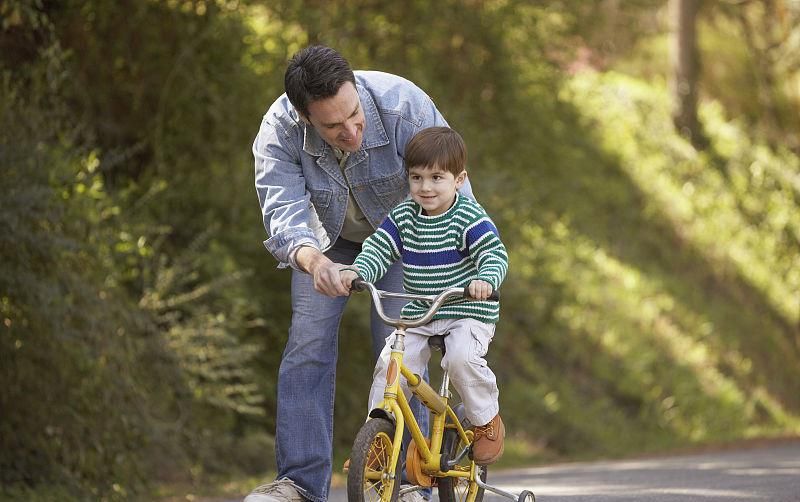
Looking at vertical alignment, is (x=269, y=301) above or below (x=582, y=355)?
above

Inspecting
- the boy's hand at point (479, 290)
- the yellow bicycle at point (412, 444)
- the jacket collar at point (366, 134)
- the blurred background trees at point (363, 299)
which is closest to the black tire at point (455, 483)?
the yellow bicycle at point (412, 444)

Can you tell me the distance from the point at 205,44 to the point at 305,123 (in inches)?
211

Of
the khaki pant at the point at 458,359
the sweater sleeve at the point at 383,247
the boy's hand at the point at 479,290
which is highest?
the sweater sleeve at the point at 383,247

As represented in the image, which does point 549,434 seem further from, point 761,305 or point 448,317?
point 448,317

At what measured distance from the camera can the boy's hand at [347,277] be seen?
4.63m

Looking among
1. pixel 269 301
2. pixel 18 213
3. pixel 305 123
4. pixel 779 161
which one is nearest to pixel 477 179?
pixel 269 301

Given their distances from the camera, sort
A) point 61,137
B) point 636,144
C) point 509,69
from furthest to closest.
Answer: point 636,144 → point 509,69 → point 61,137

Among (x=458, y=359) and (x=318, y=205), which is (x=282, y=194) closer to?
(x=318, y=205)

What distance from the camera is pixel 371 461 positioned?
4.57 m

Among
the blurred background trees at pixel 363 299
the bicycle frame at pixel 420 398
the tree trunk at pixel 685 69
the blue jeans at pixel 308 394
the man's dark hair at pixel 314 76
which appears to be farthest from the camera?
the tree trunk at pixel 685 69

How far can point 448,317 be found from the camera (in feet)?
15.8

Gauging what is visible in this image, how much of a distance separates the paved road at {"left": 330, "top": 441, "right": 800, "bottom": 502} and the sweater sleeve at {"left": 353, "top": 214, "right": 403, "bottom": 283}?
216 cm

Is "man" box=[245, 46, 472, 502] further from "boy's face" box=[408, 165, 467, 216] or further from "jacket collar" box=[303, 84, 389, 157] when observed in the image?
"boy's face" box=[408, 165, 467, 216]

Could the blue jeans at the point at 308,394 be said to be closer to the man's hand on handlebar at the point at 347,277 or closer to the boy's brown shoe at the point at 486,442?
the boy's brown shoe at the point at 486,442
